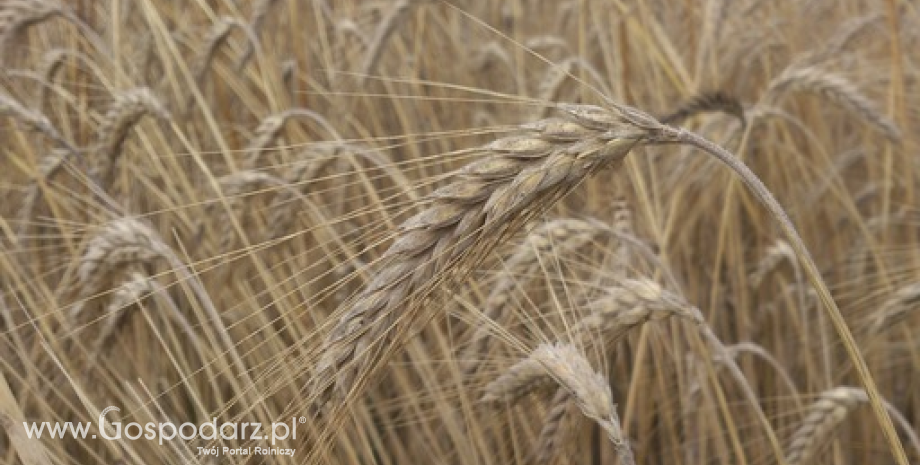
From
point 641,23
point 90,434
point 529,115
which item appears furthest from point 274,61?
point 90,434

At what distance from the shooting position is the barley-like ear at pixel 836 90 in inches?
94.5

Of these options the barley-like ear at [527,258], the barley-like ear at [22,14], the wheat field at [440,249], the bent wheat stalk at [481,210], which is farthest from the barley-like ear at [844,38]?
the bent wheat stalk at [481,210]

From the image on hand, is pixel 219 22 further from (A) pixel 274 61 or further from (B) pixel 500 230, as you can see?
(B) pixel 500 230

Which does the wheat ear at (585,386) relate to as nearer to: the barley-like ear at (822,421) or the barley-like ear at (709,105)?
the barley-like ear at (822,421)

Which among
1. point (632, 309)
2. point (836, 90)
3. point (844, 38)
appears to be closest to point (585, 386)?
Answer: point (632, 309)

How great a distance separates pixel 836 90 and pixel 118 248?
53.6 inches

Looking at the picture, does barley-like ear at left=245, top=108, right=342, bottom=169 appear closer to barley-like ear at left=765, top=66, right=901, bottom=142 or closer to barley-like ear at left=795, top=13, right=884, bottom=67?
barley-like ear at left=765, top=66, right=901, bottom=142

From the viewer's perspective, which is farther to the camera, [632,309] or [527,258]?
[527,258]

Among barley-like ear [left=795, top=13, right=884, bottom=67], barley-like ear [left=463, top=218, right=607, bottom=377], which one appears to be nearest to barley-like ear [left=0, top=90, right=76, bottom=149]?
barley-like ear [left=463, top=218, right=607, bottom=377]

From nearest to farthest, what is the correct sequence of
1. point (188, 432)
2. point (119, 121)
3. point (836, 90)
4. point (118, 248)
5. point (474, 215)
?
point (474, 215) → point (118, 248) → point (188, 432) → point (119, 121) → point (836, 90)

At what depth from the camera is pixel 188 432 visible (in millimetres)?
1880

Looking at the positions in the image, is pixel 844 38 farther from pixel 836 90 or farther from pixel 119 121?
pixel 119 121

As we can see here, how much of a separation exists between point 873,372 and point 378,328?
1474mm

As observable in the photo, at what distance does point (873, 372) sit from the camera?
241cm
